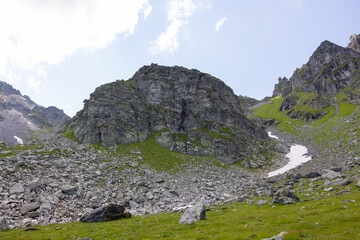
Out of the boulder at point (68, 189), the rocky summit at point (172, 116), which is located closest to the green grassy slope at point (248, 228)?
the boulder at point (68, 189)

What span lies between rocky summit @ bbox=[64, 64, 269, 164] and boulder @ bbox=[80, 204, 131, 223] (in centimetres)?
3997

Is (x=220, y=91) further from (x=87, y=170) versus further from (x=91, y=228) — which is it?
(x=91, y=228)

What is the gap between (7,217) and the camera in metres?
24.2

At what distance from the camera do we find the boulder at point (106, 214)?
27.0 meters

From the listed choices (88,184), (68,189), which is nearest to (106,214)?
(68,189)

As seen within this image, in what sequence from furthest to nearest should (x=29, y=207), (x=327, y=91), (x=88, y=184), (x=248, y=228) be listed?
(x=327, y=91)
(x=88, y=184)
(x=29, y=207)
(x=248, y=228)

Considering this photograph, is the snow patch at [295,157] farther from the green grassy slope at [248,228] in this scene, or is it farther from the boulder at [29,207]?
the boulder at [29,207]

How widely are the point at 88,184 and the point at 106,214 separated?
Answer: 14.4 metres

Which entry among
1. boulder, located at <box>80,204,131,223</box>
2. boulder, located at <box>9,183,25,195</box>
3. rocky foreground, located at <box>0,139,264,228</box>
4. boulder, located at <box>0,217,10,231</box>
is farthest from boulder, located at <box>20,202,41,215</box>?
boulder, located at <box>80,204,131,223</box>

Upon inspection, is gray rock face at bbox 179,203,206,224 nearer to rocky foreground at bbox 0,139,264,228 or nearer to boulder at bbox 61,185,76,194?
rocky foreground at bbox 0,139,264,228

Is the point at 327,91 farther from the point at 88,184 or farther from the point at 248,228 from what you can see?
the point at 88,184

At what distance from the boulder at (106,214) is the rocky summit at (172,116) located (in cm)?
3997

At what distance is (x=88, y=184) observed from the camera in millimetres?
39500

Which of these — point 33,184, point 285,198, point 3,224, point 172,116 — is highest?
point 172,116
